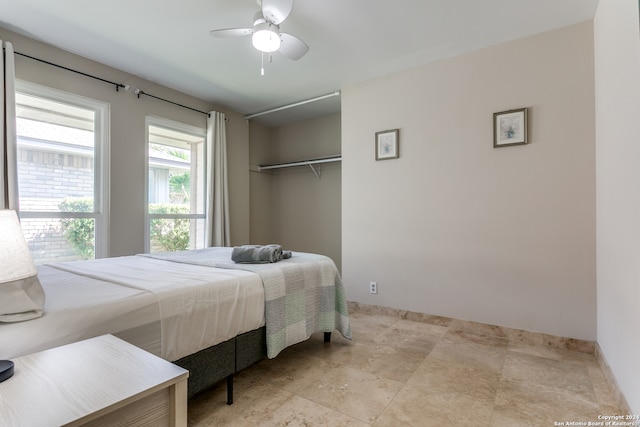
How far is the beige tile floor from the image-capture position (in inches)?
64.4

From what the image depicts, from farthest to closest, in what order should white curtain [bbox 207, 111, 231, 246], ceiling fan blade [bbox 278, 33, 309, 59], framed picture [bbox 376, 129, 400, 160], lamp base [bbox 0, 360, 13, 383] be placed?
white curtain [bbox 207, 111, 231, 246] → framed picture [bbox 376, 129, 400, 160] → ceiling fan blade [bbox 278, 33, 309, 59] → lamp base [bbox 0, 360, 13, 383]

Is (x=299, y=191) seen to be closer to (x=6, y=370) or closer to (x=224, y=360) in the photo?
(x=224, y=360)

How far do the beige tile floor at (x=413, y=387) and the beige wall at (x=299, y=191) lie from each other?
2235 millimetres

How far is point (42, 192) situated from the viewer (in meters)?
2.84

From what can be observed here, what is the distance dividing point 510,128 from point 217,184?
3307 millimetres

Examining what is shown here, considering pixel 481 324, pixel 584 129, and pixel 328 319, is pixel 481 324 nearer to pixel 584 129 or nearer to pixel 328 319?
pixel 328 319

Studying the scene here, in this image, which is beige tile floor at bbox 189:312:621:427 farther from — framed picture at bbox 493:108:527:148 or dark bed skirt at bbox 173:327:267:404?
framed picture at bbox 493:108:527:148

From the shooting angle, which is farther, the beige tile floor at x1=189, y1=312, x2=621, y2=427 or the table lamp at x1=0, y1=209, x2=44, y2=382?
the beige tile floor at x1=189, y1=312, x2=621, y2=427

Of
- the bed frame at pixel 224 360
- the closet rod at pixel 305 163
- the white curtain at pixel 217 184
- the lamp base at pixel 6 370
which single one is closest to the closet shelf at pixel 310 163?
the closet rod at pixel 305 163

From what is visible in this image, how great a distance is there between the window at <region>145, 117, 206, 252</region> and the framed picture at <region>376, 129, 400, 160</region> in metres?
2.26

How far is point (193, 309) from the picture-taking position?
1.53m

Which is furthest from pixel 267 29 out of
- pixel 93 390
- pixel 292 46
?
pixel 93 390

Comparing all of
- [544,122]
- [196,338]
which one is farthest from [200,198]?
[544,122]

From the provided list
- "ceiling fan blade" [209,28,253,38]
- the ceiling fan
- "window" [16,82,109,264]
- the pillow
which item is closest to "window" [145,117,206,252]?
"window" [16,82,109,264]
